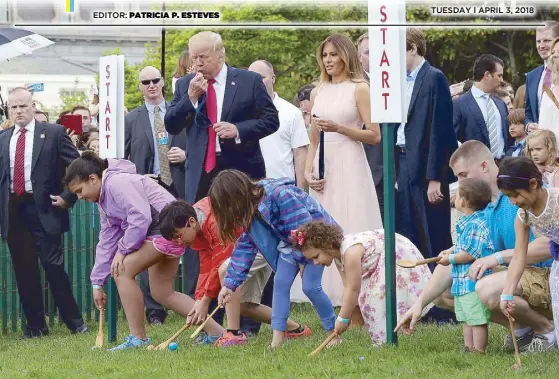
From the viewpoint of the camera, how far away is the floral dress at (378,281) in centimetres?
930

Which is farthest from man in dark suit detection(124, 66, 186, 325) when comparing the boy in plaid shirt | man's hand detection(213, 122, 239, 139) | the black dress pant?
the boy in plaid shirt

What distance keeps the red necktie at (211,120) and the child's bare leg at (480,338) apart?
3.13 metres

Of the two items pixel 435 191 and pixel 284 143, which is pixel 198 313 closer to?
pixel 435 191

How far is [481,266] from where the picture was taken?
28.0 ft

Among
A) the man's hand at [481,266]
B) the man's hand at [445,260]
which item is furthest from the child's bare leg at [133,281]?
the man's hand at [481,266]

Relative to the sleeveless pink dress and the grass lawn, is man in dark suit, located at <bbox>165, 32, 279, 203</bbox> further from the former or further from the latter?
the grass lawn

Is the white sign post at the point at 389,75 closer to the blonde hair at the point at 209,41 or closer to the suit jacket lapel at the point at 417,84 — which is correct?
the suit jacket lapel at the point at 417,84

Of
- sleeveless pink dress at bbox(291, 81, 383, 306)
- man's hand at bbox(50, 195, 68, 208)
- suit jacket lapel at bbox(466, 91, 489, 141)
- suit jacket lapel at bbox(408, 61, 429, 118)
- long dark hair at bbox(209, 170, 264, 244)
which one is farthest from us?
man's hand at bbox(50, 195, 68, 208)

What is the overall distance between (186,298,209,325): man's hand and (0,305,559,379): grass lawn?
0.66 ft

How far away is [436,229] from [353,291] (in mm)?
2632

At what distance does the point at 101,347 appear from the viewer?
10.6m

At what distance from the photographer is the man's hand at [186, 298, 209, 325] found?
10.0 m

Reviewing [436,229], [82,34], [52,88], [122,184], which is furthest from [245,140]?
[82,34]

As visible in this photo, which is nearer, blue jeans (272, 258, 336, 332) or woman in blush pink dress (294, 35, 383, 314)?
blue jeans (272, 258, 336, 332)
